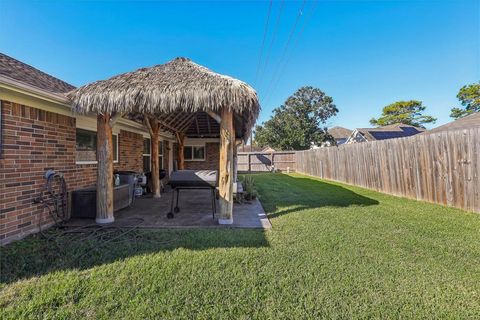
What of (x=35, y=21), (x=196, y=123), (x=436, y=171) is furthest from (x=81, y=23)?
(x=436, y=171)

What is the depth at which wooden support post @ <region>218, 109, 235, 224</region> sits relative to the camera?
15.5ft

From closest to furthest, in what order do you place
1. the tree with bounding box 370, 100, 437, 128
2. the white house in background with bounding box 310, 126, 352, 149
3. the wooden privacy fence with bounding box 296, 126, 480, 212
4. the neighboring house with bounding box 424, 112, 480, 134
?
the wooden privacy fence with bounding box 296, 126, 480, 212, the neighboring house with bounding box 424, 112, 480, 134, the white house in background with bounding box 310, 126, 352, 149, the tree with bounding box 370, 100, 437, 128

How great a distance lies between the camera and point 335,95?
29.4 meters

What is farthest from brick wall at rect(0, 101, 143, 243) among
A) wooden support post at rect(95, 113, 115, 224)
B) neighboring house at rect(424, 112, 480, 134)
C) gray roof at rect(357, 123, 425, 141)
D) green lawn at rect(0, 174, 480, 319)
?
gray roof at rect(357, 123, 425, 141)

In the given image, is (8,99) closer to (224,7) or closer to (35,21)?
(35,21)

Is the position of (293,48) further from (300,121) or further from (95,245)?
(300,121)

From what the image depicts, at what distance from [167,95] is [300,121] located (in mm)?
25612

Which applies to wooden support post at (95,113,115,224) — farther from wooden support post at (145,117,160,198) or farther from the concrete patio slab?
wooden support post at (145,117,160,198)

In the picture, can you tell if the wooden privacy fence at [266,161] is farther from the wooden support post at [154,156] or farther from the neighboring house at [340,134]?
the neighboring house at [340,134]

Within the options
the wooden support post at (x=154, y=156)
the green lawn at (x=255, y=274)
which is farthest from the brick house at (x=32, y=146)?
the wooden support post at (x=154, y=156)

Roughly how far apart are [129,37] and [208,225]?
9578mm

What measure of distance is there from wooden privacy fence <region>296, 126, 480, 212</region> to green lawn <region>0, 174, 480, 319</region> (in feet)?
5.10

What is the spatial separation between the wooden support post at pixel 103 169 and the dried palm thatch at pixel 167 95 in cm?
39

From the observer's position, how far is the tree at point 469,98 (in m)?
26.3
